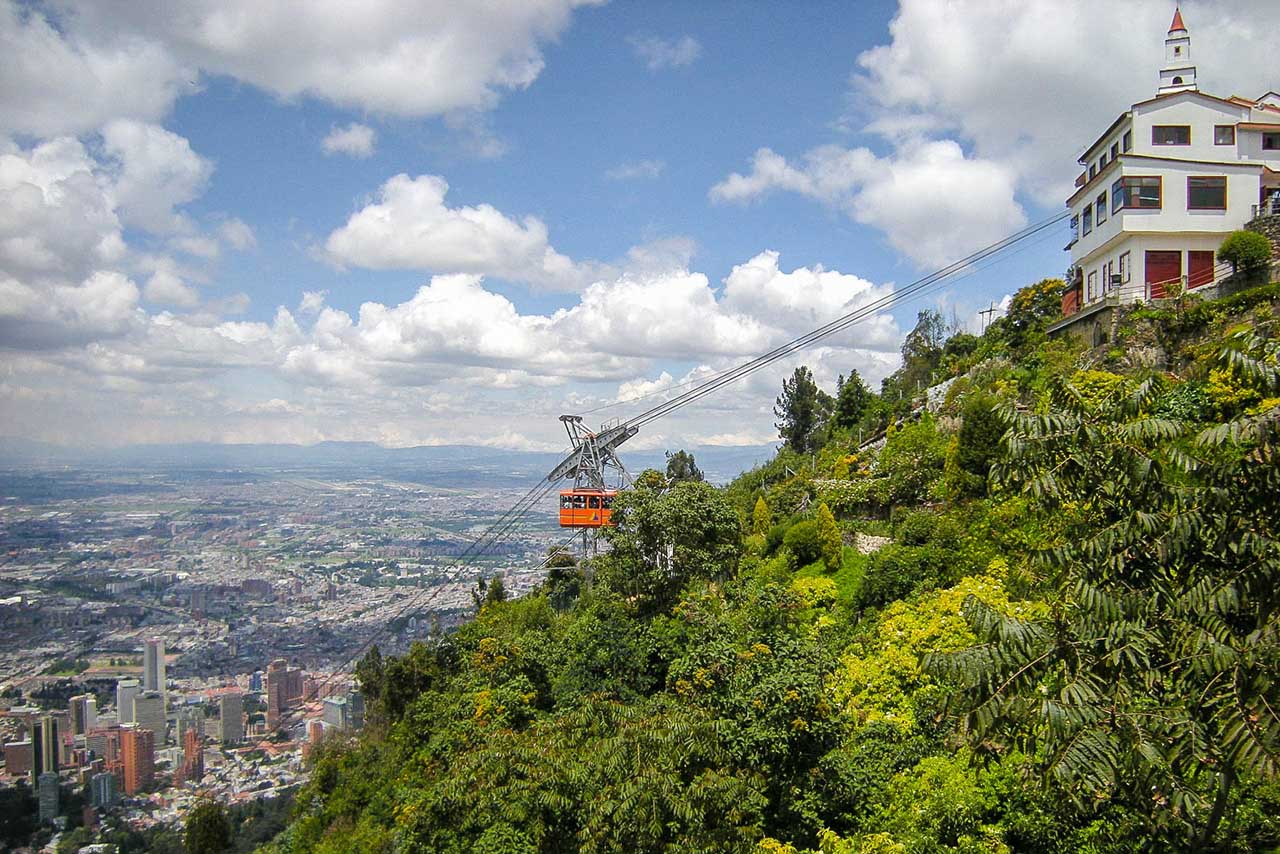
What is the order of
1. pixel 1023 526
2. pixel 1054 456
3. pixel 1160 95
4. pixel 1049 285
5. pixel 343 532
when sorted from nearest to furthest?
pixel 1054 456 → pixel 1023 526 → pixel 1160 95 → pixel 1049 285 → pixel 343 532

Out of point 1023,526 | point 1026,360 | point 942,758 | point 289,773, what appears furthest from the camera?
point 289,773


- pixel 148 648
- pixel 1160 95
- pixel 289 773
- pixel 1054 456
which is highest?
pixel 1160 95

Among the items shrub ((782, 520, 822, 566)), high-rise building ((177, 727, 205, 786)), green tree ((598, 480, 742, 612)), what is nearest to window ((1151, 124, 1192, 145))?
shrub ((782, 520, 822, 566))

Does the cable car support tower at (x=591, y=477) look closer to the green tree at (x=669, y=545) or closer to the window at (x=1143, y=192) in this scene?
the green tree at (x=669, y=545)

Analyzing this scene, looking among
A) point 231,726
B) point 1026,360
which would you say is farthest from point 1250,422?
point 231,726

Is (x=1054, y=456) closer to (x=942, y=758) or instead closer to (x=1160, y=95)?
(x=942, y=758)

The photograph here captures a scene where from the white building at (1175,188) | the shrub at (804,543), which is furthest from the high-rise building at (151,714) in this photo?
the white building at (1175,188)

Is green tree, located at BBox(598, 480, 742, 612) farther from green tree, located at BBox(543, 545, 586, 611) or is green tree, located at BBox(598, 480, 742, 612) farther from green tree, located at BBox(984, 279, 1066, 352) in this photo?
green tree, located at BBox(984, 279, 1066, 352)
